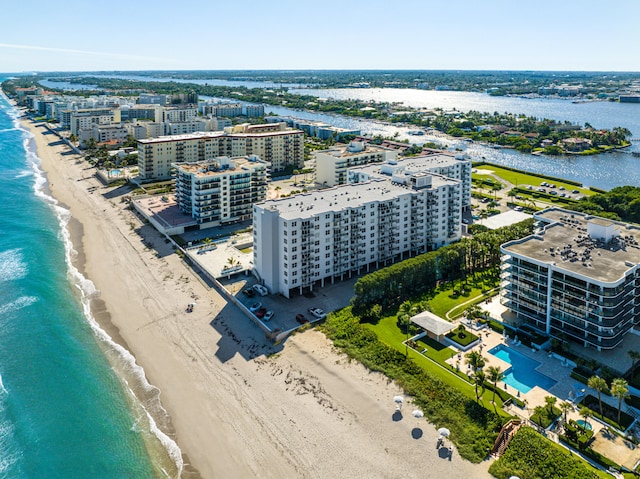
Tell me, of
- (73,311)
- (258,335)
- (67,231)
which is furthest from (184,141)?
(258,335)

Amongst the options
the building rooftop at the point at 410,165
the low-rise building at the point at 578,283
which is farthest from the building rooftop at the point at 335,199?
the low-rise building at the point at 578,283

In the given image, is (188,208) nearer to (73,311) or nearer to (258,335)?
(73,311)

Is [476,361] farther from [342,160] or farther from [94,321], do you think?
[342,160]

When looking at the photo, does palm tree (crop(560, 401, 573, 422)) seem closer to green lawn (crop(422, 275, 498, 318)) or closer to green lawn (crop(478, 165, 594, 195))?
green lawn (crop(422, 275, 498, 318))

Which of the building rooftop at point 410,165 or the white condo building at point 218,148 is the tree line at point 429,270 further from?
the white condo building at point 218,148

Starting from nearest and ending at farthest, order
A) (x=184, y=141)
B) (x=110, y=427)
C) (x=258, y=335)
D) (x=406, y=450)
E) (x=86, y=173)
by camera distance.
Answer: (x=406, y=450) → (x=110, y=427) → (x=258, y=335) → (x=184, y=141) → (x=86, y=173)

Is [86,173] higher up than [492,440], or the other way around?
[86,173]

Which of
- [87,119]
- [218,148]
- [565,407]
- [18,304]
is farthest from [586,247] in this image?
[87,119]
